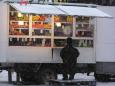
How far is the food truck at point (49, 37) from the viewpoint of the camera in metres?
22.0

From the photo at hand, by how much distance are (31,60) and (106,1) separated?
11.9 metres

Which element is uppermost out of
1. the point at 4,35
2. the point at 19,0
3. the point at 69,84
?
the point at 19,0

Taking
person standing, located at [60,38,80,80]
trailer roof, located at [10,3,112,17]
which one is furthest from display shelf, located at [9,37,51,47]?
trailer roof, located at [10,3,112,17]

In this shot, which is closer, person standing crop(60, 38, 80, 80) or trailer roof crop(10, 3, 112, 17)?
trailer roof crop(10, 3, 112, 17)

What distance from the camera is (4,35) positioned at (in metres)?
22.0

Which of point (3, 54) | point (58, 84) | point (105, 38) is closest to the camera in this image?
point (58, 84)

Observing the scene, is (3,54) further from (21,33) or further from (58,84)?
(58,84)

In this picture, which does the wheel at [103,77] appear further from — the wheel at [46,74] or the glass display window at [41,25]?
the glass display window at [41,25]

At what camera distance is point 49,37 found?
22.8 metres

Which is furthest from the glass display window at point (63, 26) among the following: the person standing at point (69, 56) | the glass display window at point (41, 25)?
the person standing at point (69, 56)

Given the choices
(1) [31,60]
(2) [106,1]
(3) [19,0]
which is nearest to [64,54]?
(1) [31,60]

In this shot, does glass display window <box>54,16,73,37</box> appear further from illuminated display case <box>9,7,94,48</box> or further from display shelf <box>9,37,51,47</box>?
display shelf <box>9,37,51,47</box>

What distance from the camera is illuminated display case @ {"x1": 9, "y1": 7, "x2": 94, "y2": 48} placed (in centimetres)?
2230

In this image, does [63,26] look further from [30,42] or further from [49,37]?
[30,42]
